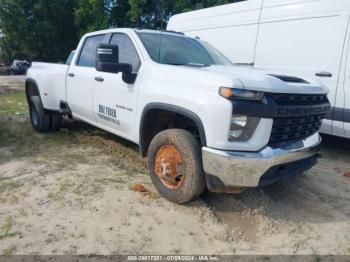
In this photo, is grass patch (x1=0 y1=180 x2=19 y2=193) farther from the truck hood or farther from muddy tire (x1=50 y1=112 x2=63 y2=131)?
the truck hood

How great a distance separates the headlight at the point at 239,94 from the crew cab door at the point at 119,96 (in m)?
1.32

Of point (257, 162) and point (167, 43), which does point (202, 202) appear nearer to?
point (257, 162)

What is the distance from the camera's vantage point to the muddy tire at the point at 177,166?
11.3 feet

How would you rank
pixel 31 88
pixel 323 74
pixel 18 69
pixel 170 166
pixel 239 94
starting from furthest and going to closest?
pixel 18 69
pixel 31 88
pixel 323 74
pixel 170 166
pixel 239 94

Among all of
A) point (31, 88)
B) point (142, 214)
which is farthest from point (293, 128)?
point (31, 88)

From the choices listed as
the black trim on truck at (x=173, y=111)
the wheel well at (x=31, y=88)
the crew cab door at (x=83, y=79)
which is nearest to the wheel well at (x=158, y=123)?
the black trim on truck at (x=173, y=111)

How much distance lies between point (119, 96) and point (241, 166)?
1.94 metres

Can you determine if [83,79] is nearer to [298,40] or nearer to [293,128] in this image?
[293,128]

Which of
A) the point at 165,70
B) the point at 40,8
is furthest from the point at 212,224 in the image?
the point at 40,8

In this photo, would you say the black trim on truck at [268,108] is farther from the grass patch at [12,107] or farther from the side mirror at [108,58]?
the grass patch at [12,107]

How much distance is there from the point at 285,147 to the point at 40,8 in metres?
34.0

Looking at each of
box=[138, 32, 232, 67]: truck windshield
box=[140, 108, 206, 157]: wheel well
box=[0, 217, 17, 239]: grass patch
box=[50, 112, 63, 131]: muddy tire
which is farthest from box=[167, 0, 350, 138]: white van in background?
box=[0, 217, 17, 239]: grass patch

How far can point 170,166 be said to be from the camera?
12.1ft

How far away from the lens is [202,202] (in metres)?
3.77
